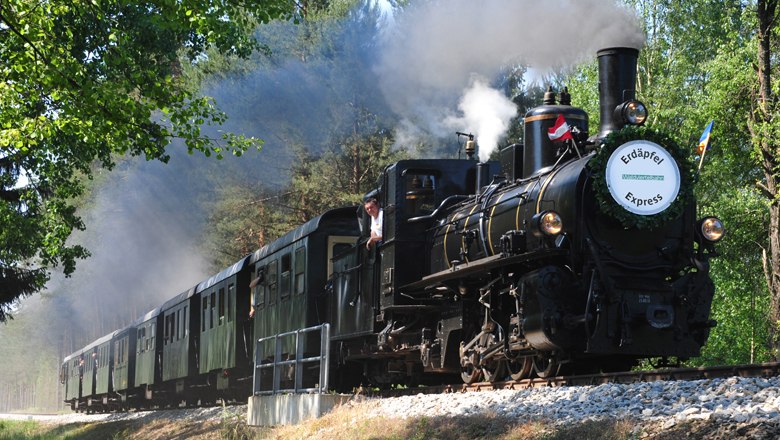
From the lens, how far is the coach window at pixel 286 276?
52.1 feet

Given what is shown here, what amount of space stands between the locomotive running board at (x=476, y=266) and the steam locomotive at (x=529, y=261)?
2cm

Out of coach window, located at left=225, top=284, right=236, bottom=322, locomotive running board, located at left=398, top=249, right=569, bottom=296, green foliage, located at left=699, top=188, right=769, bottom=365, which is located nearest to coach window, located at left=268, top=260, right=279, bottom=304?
coach window, located at left=225, top=284, right=236, bottom=322

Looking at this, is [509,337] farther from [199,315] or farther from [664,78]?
[664,78]

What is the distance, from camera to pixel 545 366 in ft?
34.3

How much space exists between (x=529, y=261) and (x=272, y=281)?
727 centimetres

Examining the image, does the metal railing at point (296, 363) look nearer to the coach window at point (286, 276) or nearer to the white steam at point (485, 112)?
the coach window at point (286, 276)

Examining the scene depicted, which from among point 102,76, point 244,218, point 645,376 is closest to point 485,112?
point 102,76

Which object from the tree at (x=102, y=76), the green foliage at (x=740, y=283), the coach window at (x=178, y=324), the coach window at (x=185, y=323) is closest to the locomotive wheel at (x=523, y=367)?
the tree at (x=102, y=76)

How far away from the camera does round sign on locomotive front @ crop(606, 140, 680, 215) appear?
9.69 metres

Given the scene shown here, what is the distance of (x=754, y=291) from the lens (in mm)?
23812

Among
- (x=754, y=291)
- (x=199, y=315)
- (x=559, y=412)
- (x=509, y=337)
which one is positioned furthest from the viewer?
Answer: (x=754, y=291)

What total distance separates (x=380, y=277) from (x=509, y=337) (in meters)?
2.94

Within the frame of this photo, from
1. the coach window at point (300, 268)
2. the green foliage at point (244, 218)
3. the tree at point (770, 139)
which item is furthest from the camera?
the green foliage at point (244, 218)

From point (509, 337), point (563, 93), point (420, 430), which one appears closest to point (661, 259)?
point (509, 337)
